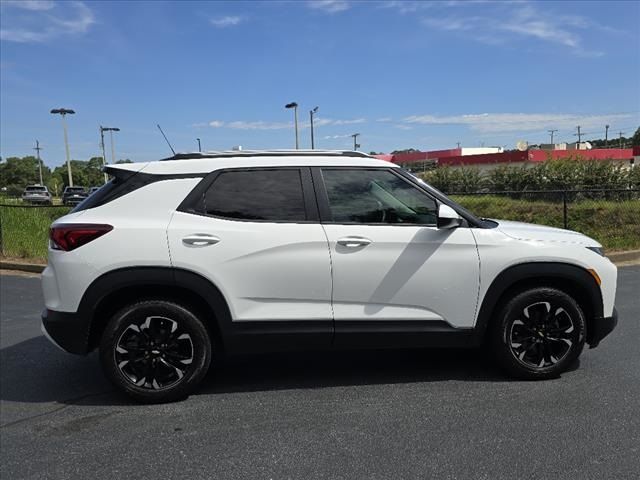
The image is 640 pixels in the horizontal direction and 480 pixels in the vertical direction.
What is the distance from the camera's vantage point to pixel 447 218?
12.6 ft

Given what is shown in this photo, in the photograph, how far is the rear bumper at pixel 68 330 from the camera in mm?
3787

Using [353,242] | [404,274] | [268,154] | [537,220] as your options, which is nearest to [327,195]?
[353,242]

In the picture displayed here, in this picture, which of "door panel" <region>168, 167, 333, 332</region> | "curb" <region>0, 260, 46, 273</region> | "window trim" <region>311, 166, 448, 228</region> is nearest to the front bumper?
"window trim" <region>311, 166, 448, 228</region>

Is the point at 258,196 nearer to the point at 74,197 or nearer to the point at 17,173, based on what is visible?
the point at 74,197

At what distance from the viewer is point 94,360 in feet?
16.2

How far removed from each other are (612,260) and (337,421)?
857 centimetres

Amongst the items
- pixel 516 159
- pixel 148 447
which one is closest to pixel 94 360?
pixel 148 447

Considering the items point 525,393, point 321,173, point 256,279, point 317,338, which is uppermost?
point 321,173

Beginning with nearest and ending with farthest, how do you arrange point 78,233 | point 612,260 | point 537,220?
1. point 78,233
2. point 612,260
3. point 537,220

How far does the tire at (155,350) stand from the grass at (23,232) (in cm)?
907

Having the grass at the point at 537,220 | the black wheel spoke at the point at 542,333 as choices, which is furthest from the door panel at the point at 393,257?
the grass at the point at 537,220

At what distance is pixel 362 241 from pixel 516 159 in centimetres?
4431

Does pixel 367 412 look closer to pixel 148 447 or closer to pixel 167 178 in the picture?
pixel 148 447

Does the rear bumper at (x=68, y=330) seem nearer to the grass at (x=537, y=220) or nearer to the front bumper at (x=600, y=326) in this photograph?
the front bumper at (x=600, y=326)
